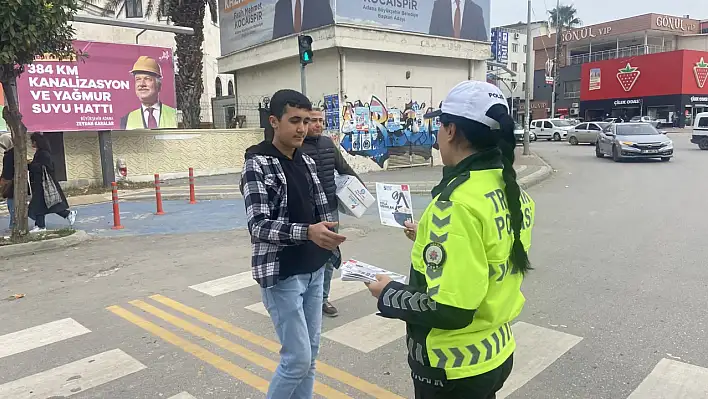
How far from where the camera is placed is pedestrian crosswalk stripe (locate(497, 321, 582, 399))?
3.69 metres

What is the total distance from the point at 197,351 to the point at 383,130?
50.9ft

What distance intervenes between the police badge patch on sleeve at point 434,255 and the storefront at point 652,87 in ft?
164

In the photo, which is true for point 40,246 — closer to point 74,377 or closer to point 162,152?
point 74,377

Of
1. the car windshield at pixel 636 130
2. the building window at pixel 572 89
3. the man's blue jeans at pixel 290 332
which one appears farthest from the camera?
the building window at pixel 572 89

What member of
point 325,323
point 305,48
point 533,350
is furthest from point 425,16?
point 533,350

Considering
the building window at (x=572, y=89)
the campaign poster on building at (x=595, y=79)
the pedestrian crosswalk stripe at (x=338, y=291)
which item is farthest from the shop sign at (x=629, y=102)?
the pedestrian crosswalk stripe at (x=338, y=291)

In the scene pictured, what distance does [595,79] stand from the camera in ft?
166

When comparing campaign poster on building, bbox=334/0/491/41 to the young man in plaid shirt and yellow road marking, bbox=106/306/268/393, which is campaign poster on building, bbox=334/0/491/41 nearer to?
yellow road marking, bbox=106/306/268/393

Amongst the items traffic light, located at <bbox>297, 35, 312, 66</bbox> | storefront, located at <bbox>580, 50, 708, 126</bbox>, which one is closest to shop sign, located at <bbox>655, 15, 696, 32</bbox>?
storefront, located at <bbox>580, 50, 708, 126</bbox>

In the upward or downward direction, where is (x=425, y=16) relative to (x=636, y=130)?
upward

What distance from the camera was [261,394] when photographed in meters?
3.59

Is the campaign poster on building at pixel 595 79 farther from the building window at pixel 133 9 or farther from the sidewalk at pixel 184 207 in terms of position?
the building window at pixel 133 9

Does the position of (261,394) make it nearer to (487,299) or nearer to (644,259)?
(487,299)

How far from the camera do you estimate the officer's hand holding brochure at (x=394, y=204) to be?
8.78 ft
